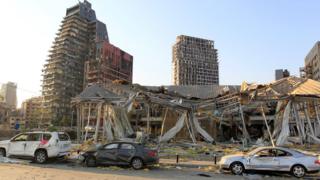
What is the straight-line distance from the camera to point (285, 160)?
15.9 metres

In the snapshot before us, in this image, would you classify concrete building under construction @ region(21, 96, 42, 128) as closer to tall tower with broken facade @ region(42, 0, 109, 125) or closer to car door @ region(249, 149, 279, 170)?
tall tower with broken facade @ region(42, 0, 109, 125)

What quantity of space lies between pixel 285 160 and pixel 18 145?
14.2 m

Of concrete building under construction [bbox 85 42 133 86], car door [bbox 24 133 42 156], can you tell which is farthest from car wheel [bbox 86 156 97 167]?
concrete building under construction [bbox 85 42 133 86]

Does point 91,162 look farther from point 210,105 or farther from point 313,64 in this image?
point 313,64

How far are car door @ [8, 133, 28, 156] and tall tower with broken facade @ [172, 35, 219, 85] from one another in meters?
109

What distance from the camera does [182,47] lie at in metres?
139

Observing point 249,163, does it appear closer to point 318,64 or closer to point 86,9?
point 318,64

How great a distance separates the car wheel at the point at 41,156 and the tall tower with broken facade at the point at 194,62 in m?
110

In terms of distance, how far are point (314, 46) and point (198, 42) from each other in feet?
162

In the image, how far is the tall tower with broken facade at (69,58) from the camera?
12625 centimetres

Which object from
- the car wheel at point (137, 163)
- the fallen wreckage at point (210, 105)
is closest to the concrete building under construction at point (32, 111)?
the fallen wreckage at point (210, 105)

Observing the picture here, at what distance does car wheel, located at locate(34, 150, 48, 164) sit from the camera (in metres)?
19.9

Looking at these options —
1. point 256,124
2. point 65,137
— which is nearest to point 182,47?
point 256,124

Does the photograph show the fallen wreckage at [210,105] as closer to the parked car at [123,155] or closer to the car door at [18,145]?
the car door at [18,145]
